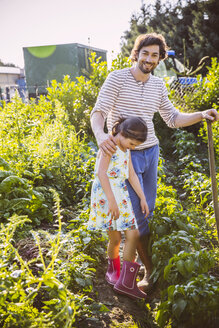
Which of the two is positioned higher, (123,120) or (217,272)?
(123,120)

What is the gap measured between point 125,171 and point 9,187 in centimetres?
120

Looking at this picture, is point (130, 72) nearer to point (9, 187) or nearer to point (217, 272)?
point (9, 187)

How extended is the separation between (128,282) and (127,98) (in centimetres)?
129

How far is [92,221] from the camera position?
2.41 m

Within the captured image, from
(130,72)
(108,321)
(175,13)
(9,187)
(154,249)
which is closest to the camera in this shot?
(108,321)

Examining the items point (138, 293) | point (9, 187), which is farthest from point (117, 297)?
point (9, 187)

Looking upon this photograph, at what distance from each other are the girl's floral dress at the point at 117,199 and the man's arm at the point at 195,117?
0.64 m

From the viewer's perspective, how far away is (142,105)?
2527 mm

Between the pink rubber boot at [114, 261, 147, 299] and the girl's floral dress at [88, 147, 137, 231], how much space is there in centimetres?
29

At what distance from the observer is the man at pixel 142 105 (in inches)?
96.3

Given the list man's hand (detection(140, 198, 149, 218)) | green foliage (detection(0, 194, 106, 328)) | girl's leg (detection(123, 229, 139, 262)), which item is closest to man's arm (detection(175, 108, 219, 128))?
man's hand (detection(140, 198, 149, 218))

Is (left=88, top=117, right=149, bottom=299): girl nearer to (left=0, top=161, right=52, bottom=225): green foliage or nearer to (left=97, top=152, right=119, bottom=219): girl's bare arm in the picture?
(left=97, top=152, right=119, bottom=219): girl's bare arm

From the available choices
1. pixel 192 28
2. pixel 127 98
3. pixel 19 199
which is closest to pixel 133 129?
pixel 127 98

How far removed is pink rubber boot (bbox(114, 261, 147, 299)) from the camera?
95.0 inches
